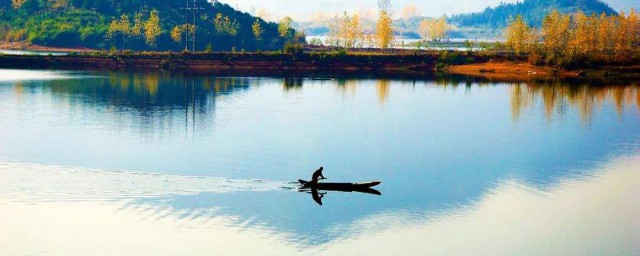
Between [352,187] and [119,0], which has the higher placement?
[119,0]

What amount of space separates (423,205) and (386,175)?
16.5ft

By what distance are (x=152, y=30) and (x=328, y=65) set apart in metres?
39.0

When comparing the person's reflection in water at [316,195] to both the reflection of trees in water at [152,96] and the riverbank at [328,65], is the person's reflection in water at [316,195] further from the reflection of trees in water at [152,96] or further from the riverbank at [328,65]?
the riverbank at [328,65]

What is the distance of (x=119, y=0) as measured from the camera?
6270 inches

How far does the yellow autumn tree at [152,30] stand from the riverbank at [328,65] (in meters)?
26.2

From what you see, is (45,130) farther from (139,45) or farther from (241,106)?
(139,45)

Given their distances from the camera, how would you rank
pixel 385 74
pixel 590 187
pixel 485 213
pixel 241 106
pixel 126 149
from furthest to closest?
pixel 385 74 → pixel 241 106 → pixel 126 149 → pixel 590 187 → pixel 485 213

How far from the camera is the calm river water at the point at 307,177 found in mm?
25547

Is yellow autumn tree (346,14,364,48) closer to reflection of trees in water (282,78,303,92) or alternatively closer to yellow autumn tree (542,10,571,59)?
yellow autumn tree (542,10,571,59)

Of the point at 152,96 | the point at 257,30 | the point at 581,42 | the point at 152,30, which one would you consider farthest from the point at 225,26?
the point at 152,96

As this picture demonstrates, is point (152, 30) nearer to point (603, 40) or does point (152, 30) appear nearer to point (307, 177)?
point (603, 40)

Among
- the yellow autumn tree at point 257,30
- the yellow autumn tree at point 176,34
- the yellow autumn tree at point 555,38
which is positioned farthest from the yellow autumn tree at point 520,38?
the yellow autumn tree at point 176,34

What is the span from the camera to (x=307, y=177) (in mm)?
33562

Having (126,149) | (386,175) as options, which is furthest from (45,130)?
(386,175)
